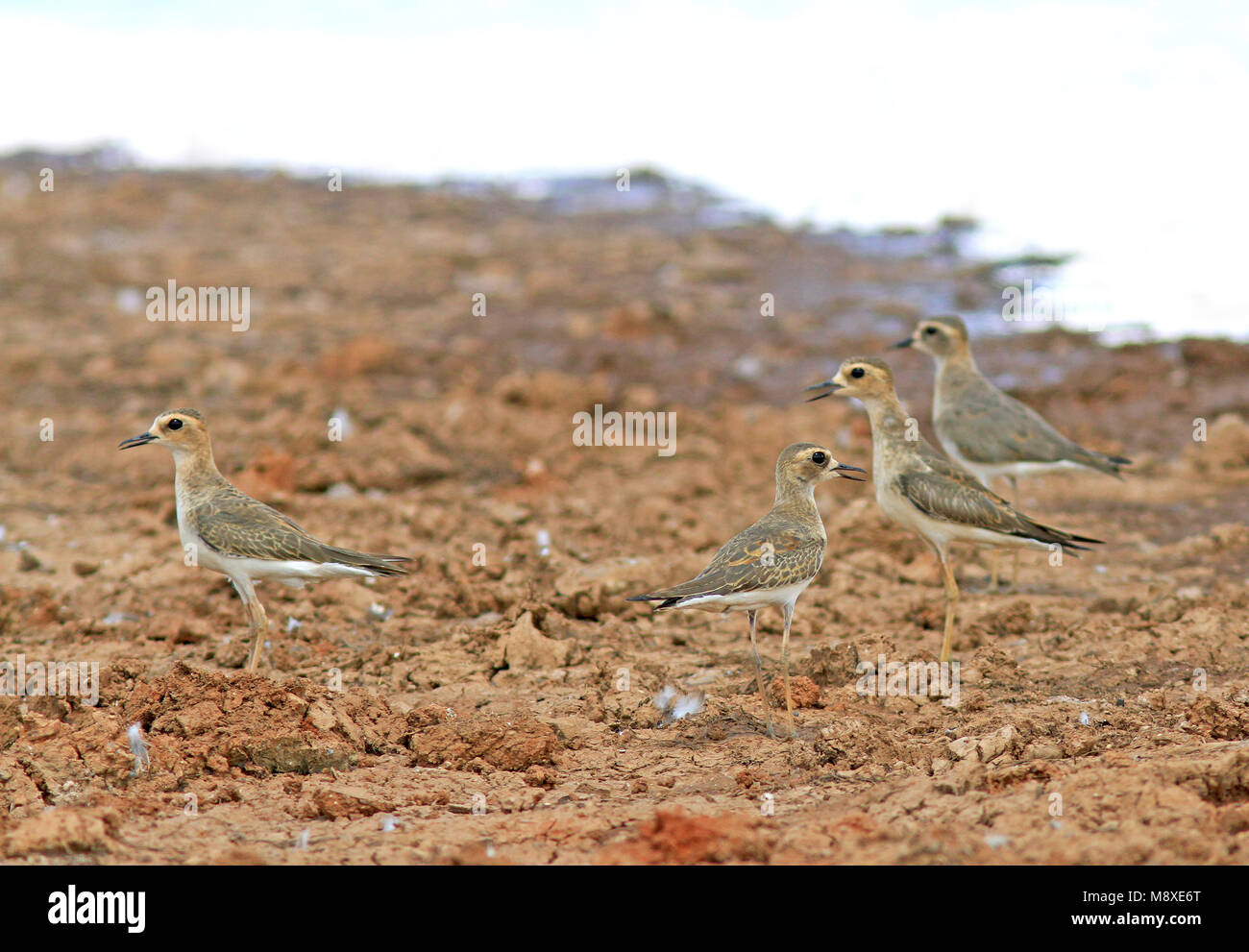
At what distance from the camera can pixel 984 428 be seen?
10.3m

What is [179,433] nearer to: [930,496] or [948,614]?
[930,496]

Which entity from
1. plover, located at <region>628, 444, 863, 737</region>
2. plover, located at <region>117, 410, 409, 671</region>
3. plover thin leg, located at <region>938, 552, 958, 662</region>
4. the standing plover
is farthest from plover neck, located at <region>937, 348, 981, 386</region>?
plover, located at <region>117, 410, 409, 671</region>

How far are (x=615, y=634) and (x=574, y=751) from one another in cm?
187

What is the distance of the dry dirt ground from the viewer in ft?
18.9

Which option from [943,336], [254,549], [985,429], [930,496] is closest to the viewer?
[254,549]

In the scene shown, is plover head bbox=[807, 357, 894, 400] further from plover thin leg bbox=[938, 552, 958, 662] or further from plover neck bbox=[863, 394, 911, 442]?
plover thin leg bbox=[938, 552, 958, 662]

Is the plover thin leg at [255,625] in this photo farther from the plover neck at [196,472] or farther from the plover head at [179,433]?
the plover head at [179,433]

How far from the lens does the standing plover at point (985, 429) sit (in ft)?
33.1

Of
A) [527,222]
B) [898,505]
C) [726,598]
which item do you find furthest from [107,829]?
[527,222]

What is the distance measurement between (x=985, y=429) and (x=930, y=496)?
199 centimetres

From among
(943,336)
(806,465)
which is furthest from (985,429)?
(806,465)

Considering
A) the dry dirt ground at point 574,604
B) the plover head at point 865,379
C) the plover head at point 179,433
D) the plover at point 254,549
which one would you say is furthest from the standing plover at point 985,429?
the plover head at point 179,433

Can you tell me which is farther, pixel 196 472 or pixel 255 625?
pixel 196 472

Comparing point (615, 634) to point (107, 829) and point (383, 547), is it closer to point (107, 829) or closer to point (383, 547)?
point (383, 547)
